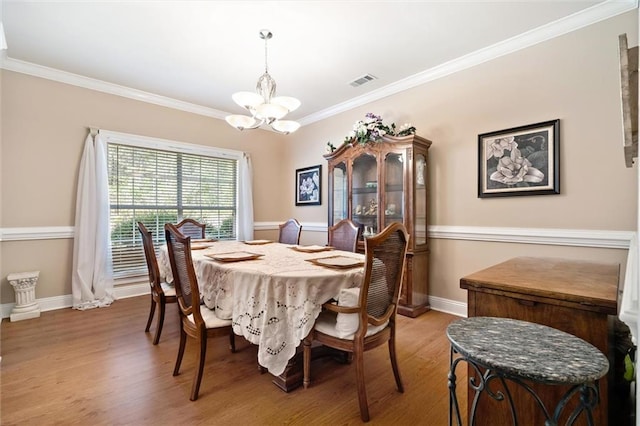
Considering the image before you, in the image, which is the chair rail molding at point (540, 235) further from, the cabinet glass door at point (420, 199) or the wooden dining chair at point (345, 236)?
the wooden dining chair at point (345, 236)

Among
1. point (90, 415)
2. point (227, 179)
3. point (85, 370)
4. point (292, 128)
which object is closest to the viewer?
point (90, 415)

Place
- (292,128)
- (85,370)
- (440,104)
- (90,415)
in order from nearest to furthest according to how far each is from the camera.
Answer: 1. (90,415)
2. (85,370)
3. (292,128)
4. (440,104)

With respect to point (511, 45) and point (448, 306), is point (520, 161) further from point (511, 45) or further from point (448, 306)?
point (448, 306)

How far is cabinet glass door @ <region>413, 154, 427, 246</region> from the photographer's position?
3236mm

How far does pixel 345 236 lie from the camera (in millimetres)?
2932

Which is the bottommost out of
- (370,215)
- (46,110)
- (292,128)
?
(370,215)

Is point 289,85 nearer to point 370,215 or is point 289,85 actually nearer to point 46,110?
point 370,215

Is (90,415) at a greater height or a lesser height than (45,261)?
lesser

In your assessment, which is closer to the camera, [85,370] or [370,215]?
[85,370]

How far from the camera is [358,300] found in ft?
5.44

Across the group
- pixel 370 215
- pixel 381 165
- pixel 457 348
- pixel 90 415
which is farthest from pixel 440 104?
pixel 90 415

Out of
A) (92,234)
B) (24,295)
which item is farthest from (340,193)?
(24,295)

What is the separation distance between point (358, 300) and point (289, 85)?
300 centimetres

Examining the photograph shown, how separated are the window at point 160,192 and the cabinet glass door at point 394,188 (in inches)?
103
